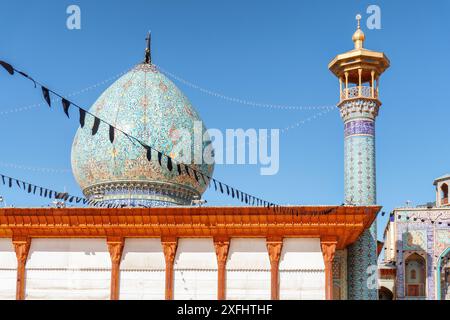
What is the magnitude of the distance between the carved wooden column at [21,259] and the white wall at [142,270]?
2.87 m

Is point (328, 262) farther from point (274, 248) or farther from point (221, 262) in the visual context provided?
point (221, 262)

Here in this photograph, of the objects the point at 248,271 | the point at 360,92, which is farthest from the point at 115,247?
the point at 360,92

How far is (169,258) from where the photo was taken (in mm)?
23016

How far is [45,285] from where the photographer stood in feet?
76.7

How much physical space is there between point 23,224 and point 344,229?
30.4 feet

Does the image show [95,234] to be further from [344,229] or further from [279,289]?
[344,229]

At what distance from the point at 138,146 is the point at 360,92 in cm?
761

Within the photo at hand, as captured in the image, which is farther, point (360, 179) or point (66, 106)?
point (360, 179)

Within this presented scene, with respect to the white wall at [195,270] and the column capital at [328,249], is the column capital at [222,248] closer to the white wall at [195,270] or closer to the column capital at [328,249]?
the white wall at [195,270]

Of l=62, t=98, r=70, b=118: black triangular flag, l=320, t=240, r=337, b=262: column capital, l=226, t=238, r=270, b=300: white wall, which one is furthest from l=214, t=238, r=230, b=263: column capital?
l=62, t=98, r=70, b=118: black triangular flag

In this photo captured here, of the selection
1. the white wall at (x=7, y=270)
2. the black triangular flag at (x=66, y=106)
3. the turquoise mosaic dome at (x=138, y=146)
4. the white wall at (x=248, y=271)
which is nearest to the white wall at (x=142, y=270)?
the white wall at (x=248, y=271)
